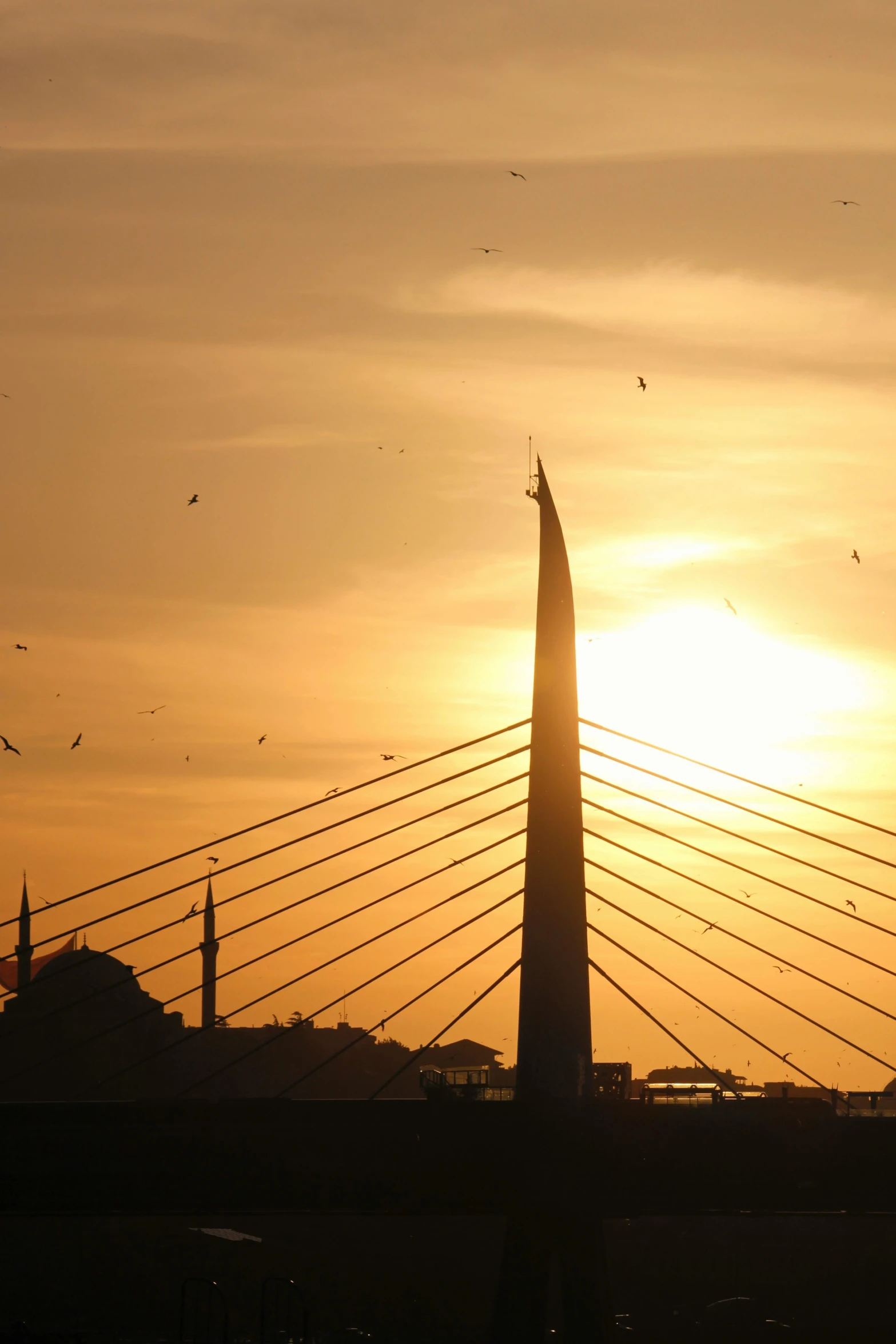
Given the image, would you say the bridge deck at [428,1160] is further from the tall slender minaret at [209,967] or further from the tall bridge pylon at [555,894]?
the tall slender minaret at [209,967]

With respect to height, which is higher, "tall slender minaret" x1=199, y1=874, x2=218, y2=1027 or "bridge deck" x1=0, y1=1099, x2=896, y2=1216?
"tall slender minaret" x1=199, y1=874, x2=218, y2=1027

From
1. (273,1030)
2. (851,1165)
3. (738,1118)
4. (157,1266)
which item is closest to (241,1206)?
(738,1118)

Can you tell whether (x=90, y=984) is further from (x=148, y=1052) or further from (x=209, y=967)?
(x=209, y=967)

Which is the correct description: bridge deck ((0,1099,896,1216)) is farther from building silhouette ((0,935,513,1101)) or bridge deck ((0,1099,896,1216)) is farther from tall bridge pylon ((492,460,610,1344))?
building silhouette ((0,935,513,1101))

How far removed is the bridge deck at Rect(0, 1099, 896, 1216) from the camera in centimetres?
3628

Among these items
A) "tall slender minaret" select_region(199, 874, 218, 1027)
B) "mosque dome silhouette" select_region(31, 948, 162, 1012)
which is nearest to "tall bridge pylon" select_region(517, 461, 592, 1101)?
"mosque dome silhouette" select_region(31, 948, 162, 1012)

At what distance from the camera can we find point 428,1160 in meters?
37.4

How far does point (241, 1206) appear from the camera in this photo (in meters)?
38.0

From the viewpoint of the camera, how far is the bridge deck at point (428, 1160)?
36.3 m

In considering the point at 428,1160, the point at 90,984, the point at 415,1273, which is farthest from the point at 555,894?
the point at 90,984

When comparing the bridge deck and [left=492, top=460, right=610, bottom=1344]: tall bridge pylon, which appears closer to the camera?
[left=492, top=460, right=610, bottom=1344]: tall bridge pylon

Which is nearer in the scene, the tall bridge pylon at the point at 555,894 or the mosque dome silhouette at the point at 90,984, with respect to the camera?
the tall bridge pylon at the point at 555,894

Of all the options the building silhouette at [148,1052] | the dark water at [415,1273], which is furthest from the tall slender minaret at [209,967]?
the dark water at [415,1273]

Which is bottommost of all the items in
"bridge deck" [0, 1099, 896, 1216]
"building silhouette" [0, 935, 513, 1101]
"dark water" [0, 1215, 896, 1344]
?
"dark water" [0, 1215, 896, 1344]
